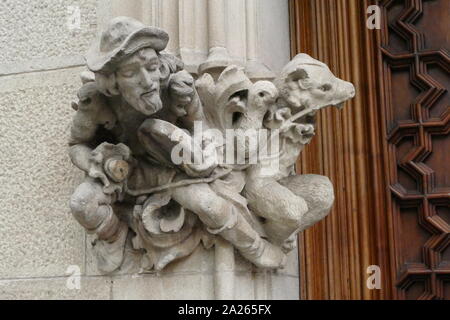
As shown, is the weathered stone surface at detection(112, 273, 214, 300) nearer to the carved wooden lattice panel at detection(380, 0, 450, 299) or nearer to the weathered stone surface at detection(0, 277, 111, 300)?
the weathered stone surface at detection(0, 277, 111, 300)

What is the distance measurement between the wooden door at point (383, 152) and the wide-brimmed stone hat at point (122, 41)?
0.68 metres

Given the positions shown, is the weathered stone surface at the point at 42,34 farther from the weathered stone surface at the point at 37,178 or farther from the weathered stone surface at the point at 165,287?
the weathered stone surface at the point at 165,287

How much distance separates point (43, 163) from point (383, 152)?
2.82 feet

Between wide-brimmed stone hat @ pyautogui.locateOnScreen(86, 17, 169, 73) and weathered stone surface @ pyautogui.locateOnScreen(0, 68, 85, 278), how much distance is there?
403mm

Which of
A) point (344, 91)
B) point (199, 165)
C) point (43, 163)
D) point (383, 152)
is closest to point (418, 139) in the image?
point (383, 152)

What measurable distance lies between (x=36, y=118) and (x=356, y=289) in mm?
896

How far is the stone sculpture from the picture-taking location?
4.50 ft

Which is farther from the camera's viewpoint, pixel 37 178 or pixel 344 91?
pixel 37 178

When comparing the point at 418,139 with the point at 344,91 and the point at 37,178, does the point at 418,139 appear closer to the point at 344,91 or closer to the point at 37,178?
the point at 344,91

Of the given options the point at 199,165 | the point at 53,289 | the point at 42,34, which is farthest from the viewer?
the point at 42,34

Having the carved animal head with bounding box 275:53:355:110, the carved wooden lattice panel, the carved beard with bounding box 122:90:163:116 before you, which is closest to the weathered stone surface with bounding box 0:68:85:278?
the carved beard with bounding box 122:90:163:116

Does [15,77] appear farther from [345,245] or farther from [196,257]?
[345,245]

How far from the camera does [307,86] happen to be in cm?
144

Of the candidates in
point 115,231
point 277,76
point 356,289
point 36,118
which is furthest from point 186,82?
point 356,289
